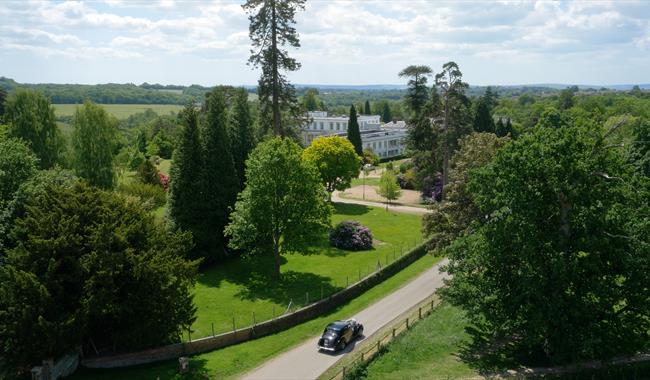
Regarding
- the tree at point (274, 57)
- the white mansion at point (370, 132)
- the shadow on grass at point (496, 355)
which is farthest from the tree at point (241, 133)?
the white mansion at point (370, 132)

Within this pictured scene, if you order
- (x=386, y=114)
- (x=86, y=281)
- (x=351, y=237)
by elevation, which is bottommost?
(x=351, y=237)

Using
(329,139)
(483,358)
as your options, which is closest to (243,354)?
(483,358)

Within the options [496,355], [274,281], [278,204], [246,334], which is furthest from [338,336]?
[278,204]

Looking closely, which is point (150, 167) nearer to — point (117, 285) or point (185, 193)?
point (185, 193)

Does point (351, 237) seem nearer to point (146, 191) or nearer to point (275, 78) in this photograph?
point (275, 78)

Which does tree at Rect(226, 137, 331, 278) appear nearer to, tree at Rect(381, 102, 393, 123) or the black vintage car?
the black vintage car

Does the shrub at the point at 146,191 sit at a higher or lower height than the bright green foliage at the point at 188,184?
lower

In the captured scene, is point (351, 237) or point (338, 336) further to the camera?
point (351, 237)

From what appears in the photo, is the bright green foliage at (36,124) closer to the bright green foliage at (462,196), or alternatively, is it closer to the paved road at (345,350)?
the paved road at (345,350)
